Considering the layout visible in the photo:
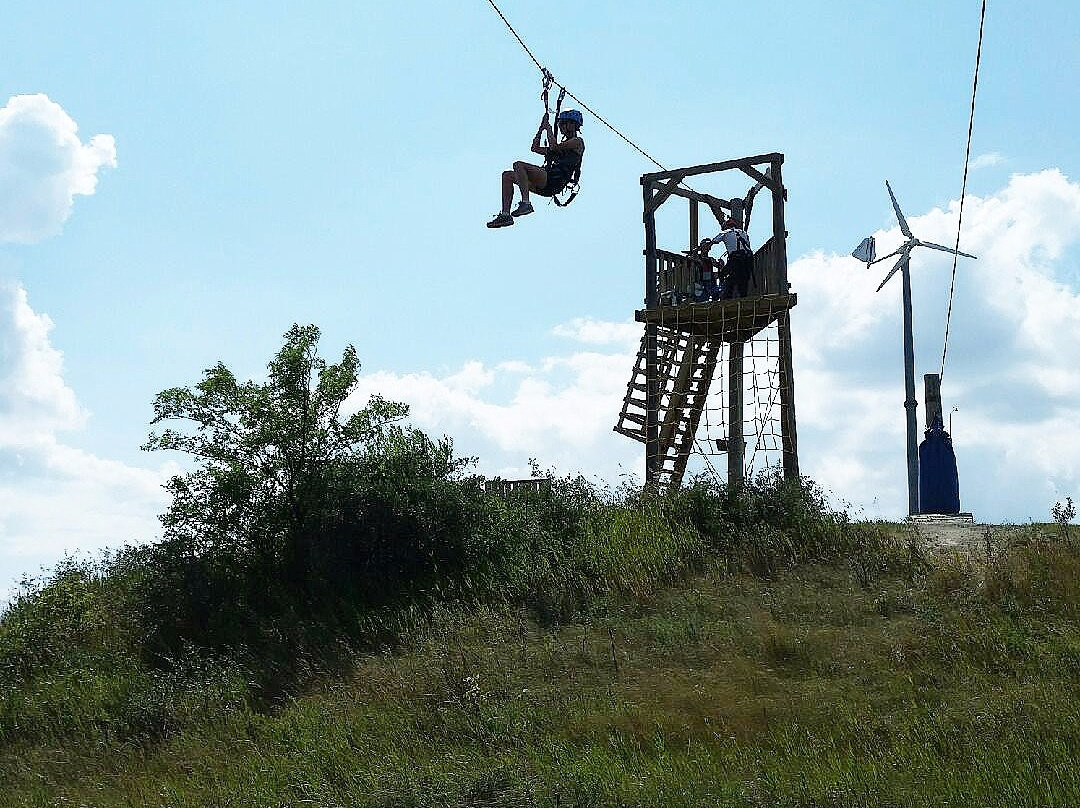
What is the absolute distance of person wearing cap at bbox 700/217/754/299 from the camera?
2408 centimetres

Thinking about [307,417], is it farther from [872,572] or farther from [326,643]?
[872,572]

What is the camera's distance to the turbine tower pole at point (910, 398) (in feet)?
104

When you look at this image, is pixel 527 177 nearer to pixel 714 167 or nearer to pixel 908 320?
pixel 714 167

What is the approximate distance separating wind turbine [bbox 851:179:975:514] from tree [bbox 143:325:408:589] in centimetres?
1618

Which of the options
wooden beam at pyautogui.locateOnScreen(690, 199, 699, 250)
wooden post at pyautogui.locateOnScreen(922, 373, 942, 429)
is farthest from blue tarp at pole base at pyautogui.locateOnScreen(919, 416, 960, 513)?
wooden beam at pyautogui.locateOnScreen(690, 199, 699, 250)

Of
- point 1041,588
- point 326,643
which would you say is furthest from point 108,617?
point 1041,588

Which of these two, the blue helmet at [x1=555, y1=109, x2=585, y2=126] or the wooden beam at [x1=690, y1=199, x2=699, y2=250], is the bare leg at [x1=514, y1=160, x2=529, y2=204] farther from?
the wooden beam at [x1=690, y1=199, x2=699, y2=250]

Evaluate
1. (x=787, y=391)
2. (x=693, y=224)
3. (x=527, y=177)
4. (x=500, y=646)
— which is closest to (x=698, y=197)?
(x=693, y=224)

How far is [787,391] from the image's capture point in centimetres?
2395

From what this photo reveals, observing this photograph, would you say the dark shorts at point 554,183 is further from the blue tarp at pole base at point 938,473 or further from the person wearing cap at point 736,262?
the blue tarp at pole base at point 938,473

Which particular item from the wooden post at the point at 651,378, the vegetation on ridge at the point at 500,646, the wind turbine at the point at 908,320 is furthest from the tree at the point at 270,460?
the wind turbine at the point at 908,320

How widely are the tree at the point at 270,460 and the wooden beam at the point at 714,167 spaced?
328 inches

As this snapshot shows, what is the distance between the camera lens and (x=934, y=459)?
23250mm

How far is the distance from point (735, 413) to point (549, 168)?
7.83 m
